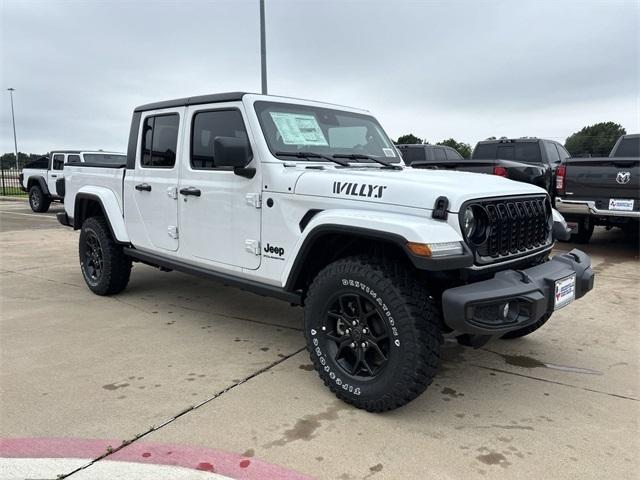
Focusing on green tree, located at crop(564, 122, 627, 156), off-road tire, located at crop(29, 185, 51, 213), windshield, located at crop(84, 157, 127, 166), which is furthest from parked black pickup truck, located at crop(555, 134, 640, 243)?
green tree, located at crop(564, 122, 627, 156)

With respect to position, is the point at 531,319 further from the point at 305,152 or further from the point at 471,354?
the point at 305,152

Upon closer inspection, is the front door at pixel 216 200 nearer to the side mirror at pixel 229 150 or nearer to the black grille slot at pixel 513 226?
the side mirror at pixel 229 150

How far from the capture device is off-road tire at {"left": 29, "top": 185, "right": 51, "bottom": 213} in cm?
1540

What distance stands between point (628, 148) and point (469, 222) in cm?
793

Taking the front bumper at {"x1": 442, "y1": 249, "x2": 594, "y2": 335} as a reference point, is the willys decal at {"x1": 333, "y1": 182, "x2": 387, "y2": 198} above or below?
above

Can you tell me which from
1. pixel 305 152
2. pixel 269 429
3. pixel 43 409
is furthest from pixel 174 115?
pixel 269 429

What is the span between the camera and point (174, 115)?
4.41 m

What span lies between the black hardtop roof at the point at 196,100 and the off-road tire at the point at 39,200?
1234 cm

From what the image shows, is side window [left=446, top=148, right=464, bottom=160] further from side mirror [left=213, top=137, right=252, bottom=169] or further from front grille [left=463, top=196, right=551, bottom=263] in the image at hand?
side mirror [left=213, top=137, right=252, bottom=169]

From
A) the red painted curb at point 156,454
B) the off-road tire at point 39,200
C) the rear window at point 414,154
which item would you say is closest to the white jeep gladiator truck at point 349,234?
the red painted curb at point 156,454

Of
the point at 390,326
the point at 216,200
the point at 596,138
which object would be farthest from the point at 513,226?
the point at 596,138

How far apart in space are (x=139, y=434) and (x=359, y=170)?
6.96 feet

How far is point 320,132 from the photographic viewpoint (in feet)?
13.0

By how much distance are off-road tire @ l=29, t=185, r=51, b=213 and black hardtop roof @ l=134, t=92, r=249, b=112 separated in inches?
486
